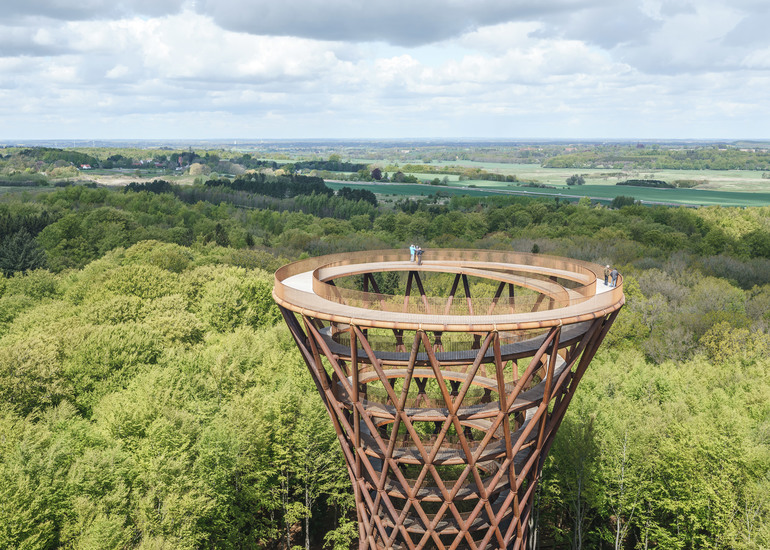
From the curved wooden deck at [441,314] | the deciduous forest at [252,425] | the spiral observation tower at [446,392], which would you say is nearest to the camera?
the curved wooden deck at [441,314]

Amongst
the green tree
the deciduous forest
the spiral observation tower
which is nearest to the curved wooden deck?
the spiral observation tower

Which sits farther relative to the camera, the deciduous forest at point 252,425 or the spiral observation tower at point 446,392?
the deciduous forest at point 252,425

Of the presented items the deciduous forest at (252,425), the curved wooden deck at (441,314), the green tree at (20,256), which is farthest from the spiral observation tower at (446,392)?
the green tree at (20,256)

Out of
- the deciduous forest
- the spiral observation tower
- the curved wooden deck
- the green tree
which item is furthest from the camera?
the green tree

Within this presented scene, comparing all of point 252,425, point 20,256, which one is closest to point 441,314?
point 252,425

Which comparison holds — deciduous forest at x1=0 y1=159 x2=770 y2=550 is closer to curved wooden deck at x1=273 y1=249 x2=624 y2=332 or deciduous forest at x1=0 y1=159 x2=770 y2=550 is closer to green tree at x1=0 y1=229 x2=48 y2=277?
curved wooden deck at x1=273 y1=249 x2=624 y2=332

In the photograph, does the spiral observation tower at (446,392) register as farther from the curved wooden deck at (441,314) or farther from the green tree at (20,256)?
the green tree at (20,256)

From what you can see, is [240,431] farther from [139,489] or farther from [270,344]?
[270,344]

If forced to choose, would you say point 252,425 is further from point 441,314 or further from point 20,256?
point 20,256

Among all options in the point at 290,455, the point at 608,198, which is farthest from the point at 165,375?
the point at 608,198
